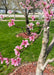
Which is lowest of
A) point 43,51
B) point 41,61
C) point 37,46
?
point 37,46

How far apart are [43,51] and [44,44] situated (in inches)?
7.5

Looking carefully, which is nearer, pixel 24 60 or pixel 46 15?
pixel 46 15

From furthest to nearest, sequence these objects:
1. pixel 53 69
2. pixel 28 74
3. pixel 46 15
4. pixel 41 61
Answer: pixel 53 69, pixel 28 74, pixel 41 61, pixel 46 15

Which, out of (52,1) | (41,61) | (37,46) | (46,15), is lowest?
(37,46)

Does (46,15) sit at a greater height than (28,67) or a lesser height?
greater

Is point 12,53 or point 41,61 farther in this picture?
point 12,53

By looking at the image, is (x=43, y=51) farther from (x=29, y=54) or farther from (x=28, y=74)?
(x=29, y=54)

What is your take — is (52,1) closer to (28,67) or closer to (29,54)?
(28,67)

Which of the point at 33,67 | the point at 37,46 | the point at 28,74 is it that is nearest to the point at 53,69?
the point at 33,67

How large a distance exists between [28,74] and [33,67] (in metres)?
0.60

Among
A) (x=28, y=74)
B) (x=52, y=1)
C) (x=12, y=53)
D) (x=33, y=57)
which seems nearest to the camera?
(x=52, y=1)

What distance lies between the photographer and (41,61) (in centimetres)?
339

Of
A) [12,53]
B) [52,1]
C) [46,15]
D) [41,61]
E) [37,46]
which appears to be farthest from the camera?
[37,46]

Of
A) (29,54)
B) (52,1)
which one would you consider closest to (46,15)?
(52,1)
